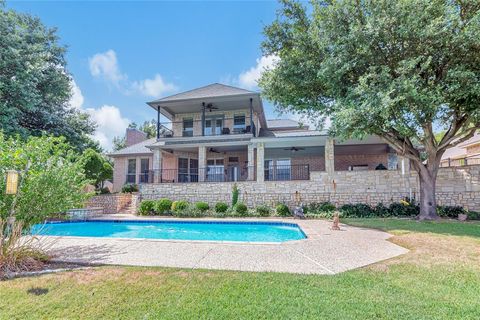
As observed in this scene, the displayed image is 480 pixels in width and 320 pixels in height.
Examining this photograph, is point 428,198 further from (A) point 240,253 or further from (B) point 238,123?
(B) point 238,123

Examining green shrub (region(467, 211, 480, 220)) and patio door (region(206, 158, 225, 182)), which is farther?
patio door (region(206, 158, 225, 182))

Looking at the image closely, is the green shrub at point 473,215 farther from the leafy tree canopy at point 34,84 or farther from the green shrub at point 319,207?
the leafy tree canopy at point 34,84

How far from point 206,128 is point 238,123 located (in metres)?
2.68

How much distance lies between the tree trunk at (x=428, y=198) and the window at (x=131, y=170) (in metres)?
20.6

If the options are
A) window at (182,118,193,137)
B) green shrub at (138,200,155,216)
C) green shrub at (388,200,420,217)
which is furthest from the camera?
window at (182,118,193,137)

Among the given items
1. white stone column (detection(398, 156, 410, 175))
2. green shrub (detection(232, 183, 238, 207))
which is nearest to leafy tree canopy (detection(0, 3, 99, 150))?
green shrub (detection(232, 183, 238, 207))

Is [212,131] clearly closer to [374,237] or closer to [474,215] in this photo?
[374,237]

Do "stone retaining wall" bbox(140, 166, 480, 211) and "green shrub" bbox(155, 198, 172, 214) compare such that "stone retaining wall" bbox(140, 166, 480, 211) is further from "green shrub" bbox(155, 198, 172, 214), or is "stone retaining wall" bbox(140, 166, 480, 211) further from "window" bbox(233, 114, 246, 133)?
"window" bbox(233, 114, 246, 133)

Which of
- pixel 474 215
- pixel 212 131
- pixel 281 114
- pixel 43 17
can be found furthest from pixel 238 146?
pixel 43 17

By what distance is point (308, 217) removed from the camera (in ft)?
45.4

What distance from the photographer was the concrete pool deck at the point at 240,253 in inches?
201

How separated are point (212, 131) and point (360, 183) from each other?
38.0 ft

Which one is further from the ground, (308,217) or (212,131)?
(212,131)

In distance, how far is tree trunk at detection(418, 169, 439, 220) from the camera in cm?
1189
